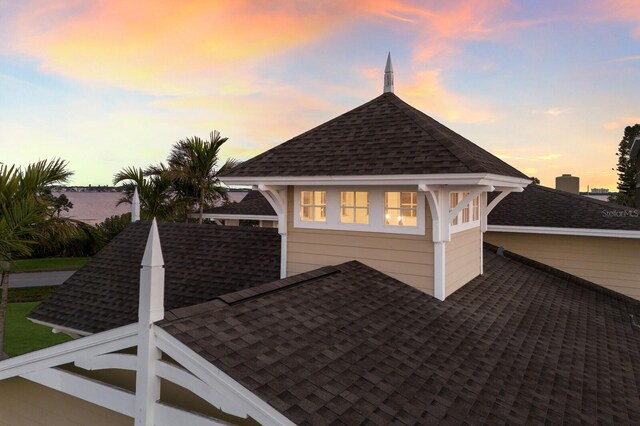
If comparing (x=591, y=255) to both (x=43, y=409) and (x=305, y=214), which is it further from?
(x=43, y=409)

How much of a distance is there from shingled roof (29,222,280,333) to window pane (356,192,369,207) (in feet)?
7.22

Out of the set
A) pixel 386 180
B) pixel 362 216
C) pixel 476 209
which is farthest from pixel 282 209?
pixel 476 209

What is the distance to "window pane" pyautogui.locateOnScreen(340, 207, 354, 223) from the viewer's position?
687cm

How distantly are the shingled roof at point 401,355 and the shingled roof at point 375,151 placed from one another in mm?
1822

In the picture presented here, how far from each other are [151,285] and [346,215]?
4205 millimetres

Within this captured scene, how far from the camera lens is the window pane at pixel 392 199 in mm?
6484

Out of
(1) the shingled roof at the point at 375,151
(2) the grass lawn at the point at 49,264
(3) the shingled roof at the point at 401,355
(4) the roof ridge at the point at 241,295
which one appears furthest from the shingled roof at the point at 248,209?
(3) the shingled roof at the point at 401,355

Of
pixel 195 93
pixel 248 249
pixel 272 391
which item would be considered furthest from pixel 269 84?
pixel 272 391

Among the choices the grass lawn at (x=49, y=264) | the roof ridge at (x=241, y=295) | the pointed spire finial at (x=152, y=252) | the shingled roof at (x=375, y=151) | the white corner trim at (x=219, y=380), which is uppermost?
the shingled roof at (x=375, y=151)

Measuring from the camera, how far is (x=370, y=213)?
21.9ft

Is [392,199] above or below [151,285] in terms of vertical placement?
above

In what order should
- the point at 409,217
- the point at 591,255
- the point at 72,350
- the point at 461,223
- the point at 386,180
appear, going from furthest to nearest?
the point at 591,255 < the point at 461,223 < the point at 409,217 < the point at 386,180 < the point at 72,350

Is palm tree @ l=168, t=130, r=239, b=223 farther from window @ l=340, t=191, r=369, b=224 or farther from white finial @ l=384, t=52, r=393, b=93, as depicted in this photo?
window @ l=340, t=191, r=369, b=224

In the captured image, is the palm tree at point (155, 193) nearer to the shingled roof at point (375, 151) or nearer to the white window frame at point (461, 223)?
the shingled roof at point (375, 151)
